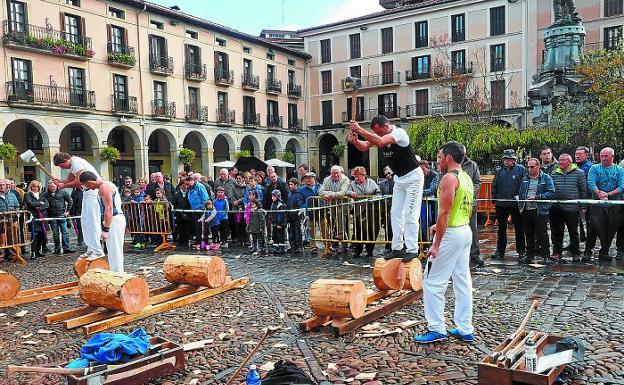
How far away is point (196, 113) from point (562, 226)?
33496mm

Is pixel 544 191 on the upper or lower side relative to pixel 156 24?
lower

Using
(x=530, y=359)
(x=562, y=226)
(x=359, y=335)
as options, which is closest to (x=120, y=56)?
(x=562, y=226)

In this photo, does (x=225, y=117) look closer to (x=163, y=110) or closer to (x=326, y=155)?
(x=163, y=110)

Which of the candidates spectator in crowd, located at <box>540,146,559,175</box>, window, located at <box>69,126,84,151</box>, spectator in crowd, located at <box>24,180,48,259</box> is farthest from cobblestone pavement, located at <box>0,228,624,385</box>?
window, located at <box>69,126,84,151</box>

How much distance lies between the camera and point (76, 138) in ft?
117

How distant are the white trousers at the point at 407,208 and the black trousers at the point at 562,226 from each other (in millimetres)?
3903

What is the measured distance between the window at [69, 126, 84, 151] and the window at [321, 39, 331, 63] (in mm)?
24863

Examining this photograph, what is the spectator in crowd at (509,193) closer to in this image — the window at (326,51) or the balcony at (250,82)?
the balcony at (250,82)

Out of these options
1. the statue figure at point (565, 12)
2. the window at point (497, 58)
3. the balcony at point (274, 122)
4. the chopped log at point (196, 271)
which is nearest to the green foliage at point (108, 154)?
the balcony at point (274, 122)

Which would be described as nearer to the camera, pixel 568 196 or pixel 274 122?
pixel 568 196

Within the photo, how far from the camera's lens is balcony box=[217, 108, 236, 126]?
137 ft

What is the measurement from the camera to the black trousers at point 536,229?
973 cm

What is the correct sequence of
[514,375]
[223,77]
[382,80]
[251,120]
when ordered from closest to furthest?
[514,375] → [223,77] → [251,120] → [382,80]

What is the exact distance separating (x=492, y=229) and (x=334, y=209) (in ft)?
20.5
